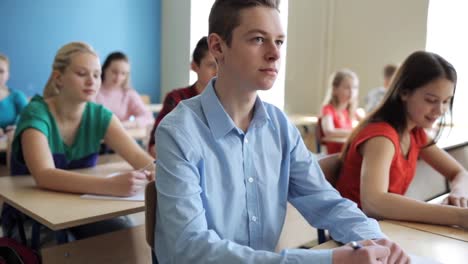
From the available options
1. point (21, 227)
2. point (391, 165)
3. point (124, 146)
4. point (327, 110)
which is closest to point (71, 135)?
point (124, 146)

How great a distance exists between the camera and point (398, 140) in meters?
1.63

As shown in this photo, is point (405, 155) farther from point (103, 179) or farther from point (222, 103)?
point (103, 179)

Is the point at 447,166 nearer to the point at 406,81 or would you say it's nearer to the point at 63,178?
the point at 406,81

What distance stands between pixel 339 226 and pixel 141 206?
0.68 meters

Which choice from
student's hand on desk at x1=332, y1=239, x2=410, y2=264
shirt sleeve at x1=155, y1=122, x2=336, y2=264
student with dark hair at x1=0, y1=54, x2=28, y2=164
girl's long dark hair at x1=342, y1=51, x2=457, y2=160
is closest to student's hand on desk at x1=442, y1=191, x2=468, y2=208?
girl's long dark hair at x1=342, y1=51, x2=457, y2=160

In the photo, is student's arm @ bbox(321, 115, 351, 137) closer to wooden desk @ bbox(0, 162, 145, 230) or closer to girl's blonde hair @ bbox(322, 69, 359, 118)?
girl's blonde hair @ bbox(322, 69, 359, 118)

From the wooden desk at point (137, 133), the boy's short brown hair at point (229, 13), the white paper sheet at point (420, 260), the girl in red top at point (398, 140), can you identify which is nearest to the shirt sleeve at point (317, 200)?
the white paper sheet at point (420, 260)

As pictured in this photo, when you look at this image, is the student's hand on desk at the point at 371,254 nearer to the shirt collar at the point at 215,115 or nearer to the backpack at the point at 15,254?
the shirt collar at the point at 215,115

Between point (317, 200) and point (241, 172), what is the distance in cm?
25

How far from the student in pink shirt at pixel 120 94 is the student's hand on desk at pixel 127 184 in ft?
7.54

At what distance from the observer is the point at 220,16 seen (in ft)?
3.71

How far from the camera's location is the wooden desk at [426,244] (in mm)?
1138

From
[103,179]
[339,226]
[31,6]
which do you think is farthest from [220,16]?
[31,6]

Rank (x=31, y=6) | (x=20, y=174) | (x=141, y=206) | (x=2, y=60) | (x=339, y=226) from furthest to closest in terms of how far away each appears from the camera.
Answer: (x=31, y=6) < (x=2, y=60) < (x=20, y=174) < (x=141, y=206) < (x=339, y=226)
